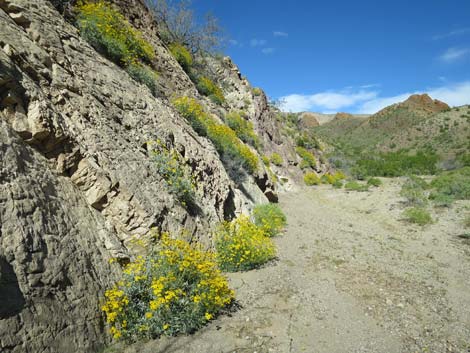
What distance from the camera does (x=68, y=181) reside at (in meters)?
3.93

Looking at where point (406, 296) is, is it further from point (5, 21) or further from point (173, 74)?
point (173, 74)

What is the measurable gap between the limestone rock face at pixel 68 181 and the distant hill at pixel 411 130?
130 feet

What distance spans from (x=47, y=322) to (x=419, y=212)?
1105cm

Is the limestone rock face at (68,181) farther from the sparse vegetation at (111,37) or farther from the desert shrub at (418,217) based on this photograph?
the desert shrub at (418,217)

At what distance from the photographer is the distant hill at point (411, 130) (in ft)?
147

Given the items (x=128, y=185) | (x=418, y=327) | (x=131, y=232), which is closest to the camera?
(x=418, y=327)

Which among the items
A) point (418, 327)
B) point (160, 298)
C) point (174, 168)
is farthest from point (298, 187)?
point (160, 298)

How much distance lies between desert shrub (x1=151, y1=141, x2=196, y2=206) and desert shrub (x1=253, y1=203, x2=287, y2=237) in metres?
2.74

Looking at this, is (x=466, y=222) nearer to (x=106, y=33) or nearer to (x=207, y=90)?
(x=207, y=90)

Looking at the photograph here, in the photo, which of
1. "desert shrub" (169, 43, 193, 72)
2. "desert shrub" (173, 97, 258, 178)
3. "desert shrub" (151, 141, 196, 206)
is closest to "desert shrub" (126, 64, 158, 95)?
"desert shrub" (173, 97, 258, 178)

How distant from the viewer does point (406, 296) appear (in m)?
4.59

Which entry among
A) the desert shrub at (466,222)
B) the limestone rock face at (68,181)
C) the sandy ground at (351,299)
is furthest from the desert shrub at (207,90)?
the desert shrub at (466,222)

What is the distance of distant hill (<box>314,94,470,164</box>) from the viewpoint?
4475cm

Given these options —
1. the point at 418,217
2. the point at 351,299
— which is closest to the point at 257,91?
the point at 418,217
